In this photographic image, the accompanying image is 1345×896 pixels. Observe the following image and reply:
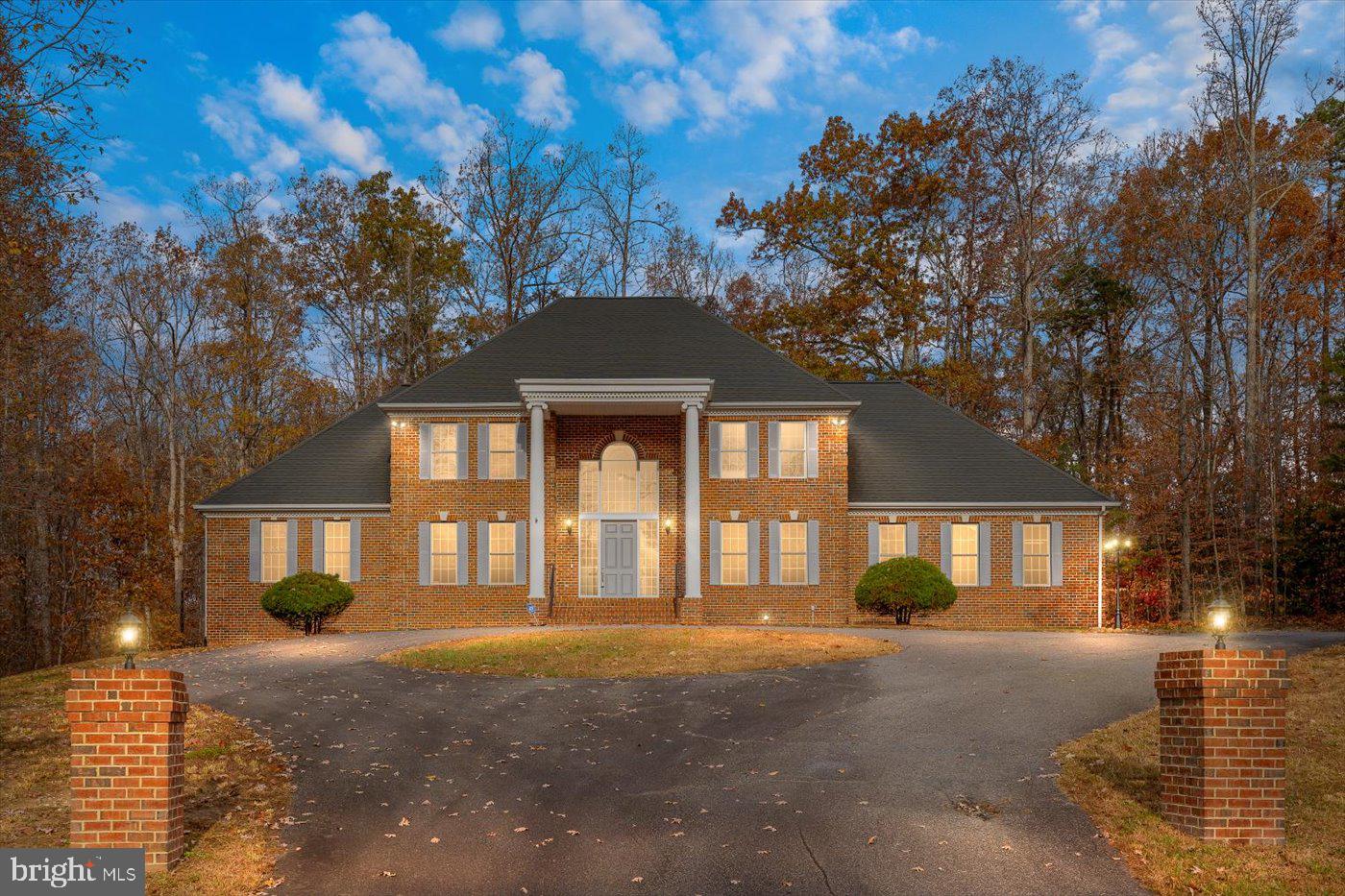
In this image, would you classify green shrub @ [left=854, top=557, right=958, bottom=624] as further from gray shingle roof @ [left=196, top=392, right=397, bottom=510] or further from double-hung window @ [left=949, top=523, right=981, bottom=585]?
gray shingle roof @ [left=196, top=392, right=397, bottom=510]

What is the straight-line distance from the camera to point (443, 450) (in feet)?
88.0

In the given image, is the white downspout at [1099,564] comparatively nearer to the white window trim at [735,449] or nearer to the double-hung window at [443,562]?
the white window trim at [735,449]

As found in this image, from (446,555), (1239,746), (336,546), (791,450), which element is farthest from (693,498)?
(1239,746)

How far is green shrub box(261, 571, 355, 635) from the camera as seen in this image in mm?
24828

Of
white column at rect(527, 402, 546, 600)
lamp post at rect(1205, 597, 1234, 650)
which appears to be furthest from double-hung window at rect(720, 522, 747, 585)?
lamp post at rect(1205, 597, 1234, 650)

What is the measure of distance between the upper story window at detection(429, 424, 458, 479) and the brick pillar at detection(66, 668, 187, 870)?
65.6ft

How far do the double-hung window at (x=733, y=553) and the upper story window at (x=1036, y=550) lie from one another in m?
7.71

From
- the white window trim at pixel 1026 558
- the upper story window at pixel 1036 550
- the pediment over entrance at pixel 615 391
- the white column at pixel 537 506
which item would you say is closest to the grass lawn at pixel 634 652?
the white column at pixel 537 506

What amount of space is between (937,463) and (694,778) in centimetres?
2010

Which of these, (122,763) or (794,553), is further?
(794,553)

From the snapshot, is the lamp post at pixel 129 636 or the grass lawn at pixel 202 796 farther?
the lamp post at pixel 129 636

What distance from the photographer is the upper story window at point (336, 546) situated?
26.7 m

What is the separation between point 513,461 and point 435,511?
8.42 feet

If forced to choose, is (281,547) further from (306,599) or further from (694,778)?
(694,778)
